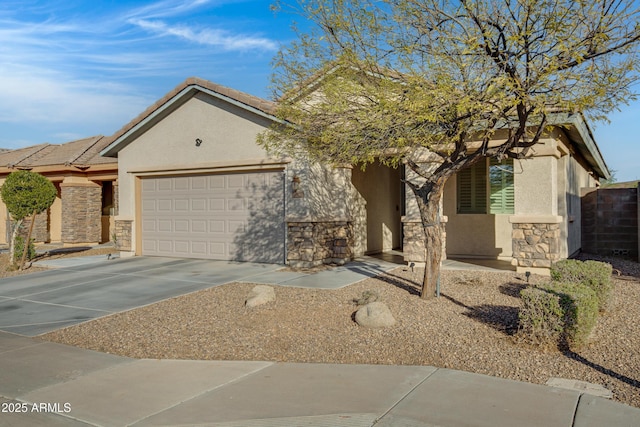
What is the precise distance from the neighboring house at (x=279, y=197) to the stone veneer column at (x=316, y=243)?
3cm

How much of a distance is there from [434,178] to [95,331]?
19.4ft

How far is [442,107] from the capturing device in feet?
24.4

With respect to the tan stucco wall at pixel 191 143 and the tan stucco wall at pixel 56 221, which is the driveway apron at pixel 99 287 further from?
the tan stucco wall at pixel 56 221

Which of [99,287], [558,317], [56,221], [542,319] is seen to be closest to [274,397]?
[542,319]

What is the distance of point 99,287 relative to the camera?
1140 centimetres

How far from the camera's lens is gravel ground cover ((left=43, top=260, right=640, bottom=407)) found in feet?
19.9

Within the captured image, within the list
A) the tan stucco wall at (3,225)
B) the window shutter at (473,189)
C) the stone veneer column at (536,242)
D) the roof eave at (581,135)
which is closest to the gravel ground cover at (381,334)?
the stone veneer column at (536,242)

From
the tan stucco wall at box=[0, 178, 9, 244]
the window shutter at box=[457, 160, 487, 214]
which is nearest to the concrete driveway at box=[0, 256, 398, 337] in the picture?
the window shutter at box=[457, 160, 487, 214]

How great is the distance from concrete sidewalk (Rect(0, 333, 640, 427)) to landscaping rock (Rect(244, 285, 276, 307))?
8.73 feet

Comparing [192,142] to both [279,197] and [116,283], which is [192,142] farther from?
[116,283]

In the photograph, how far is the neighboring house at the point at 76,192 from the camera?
20781 millimetres

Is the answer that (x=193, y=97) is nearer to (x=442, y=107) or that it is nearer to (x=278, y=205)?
(x=278, y=205)

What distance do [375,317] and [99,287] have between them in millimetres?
6722

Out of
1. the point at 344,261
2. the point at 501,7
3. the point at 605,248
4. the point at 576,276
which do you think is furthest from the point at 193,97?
the point at 605,248
